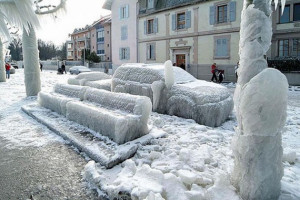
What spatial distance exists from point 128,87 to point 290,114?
207 inches

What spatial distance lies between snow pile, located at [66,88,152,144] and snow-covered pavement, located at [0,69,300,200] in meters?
0.43

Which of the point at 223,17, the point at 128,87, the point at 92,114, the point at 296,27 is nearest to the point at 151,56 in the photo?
the point at 223,17

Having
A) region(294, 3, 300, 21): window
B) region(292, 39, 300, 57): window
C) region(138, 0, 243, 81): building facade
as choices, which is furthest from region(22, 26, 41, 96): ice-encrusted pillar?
region(294, 3, 300, 21): window

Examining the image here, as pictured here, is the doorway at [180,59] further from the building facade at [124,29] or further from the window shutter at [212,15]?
the building facade at [124,29]

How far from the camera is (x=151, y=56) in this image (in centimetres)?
2623

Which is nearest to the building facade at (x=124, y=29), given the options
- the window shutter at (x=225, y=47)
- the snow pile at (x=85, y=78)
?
the window shutter at (x=225, y=47)

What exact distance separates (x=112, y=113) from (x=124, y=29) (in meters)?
25.9

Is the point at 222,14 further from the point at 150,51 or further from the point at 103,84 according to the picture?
the point at 103,84

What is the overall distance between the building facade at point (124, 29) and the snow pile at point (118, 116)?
2261cm

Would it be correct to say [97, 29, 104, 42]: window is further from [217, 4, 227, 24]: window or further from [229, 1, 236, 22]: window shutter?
[229, 1, 236, 22]: window shutter

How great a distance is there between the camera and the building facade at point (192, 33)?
19625 mm

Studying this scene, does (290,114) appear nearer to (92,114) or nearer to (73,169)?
(92,114)

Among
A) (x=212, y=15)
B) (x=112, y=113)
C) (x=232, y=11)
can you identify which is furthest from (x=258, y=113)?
(x=212, y=15)

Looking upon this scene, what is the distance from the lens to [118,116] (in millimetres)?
4574
